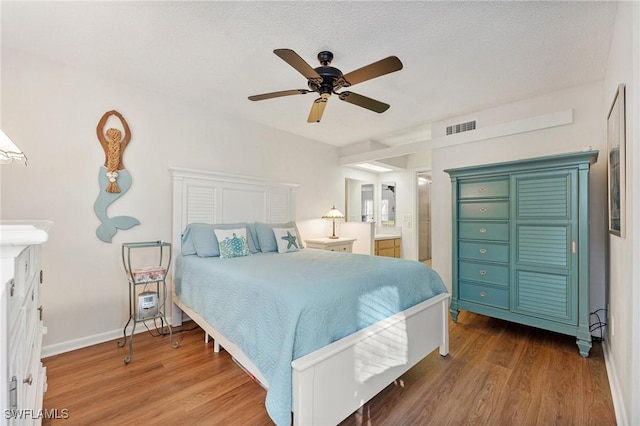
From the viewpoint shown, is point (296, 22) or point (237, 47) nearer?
point (296, 22)

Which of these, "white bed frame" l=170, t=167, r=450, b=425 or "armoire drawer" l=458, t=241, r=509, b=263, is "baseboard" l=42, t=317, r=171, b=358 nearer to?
"white bed frame" l=170, t=167, r=450, b=425

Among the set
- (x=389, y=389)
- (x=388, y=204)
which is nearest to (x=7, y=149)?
(x=389, y=389)

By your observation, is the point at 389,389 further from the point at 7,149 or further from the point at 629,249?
the point at 7,149

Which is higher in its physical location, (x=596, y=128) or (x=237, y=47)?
(x=237, y=47)

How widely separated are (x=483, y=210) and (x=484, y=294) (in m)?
0.88

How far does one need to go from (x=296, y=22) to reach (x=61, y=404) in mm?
2875

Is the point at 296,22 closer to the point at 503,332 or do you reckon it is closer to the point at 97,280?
the point at 97,280

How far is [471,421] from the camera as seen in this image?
1682 mm

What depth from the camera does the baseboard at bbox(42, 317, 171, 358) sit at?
2452mm

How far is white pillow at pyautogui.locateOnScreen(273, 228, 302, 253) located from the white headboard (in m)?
0.50

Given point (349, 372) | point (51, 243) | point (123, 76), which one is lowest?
point (349, 372)

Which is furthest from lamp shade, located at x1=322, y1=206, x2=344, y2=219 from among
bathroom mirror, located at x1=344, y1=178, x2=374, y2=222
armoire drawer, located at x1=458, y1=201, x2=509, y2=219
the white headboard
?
armoire drawer, located at x1=458, y1=201, x2=509, y2=219

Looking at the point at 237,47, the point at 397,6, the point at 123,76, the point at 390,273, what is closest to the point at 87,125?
the point at 123,76

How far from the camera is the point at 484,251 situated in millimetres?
3057
